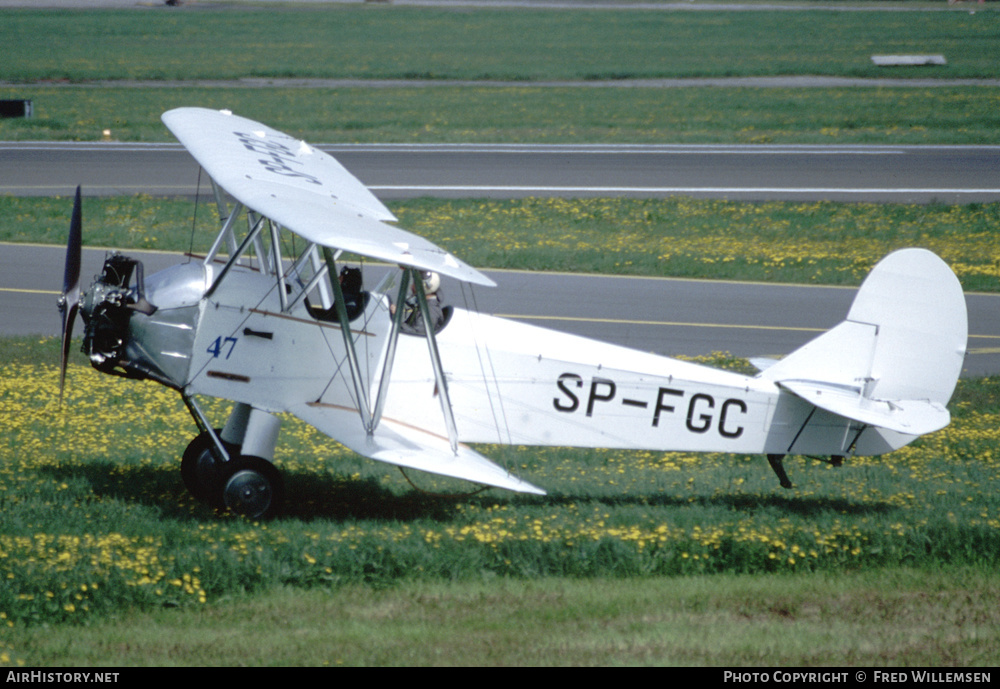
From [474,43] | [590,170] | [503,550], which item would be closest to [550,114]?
[590,170]

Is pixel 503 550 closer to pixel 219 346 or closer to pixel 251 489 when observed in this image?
pixel 251 489

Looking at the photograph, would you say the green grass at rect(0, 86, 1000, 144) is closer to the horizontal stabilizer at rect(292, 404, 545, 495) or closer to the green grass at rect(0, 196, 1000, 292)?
the green grass at rect(0, 196, 1000, 292)

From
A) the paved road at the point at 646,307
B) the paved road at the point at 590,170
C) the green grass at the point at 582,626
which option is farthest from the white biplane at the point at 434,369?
the paved road at the point at 590,170

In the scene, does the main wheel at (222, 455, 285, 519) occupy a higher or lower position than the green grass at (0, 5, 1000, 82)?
lower

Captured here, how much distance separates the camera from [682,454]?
10602mm

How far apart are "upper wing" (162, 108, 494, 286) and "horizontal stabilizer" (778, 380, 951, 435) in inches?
118

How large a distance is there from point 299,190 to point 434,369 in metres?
1.86

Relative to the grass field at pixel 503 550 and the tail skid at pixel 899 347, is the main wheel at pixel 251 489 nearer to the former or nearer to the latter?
the grass field at pixel 503 550

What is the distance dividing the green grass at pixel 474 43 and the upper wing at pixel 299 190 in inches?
1377

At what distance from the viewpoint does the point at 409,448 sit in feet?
26.2

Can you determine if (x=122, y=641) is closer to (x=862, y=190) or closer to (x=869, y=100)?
(x=862, y=190)

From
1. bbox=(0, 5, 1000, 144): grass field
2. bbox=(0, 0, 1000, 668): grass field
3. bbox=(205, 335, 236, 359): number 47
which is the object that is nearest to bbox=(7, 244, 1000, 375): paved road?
bbox=(0, 0, 1000, 668): grass field

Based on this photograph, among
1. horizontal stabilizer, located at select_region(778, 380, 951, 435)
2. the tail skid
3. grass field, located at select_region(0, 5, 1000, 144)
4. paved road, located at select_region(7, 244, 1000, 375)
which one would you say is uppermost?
grass field, located at select_region(0, 5, 1000, 144)

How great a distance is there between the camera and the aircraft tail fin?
8.50 metres
